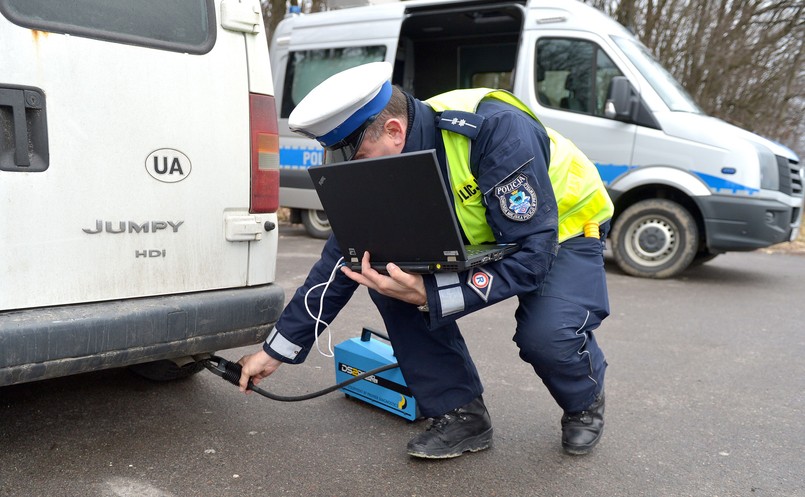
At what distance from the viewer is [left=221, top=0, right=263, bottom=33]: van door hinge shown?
229 cm

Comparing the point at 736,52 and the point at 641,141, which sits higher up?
the point at 736,52

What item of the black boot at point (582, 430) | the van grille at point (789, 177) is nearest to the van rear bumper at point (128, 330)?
the black boot at point (582, 430)

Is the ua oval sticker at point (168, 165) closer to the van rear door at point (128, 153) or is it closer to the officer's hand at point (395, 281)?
the van rear door at point (128, 153)

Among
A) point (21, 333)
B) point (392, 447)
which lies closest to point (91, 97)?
A: point (21, 333)

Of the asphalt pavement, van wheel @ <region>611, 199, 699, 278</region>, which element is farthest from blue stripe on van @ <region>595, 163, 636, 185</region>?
the asphalt pavement

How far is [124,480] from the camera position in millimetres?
2148

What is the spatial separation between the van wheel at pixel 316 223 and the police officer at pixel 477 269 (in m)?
5.74

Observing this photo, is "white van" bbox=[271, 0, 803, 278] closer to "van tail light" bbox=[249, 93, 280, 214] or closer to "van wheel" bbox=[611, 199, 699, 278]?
"van wheel" bbox=[611, 199, 699, 278]

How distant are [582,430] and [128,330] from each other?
5.17 ft

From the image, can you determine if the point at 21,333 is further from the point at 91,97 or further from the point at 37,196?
the point at 91,97

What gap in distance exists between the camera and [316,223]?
8.20 m

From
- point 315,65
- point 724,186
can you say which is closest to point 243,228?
point 724,186

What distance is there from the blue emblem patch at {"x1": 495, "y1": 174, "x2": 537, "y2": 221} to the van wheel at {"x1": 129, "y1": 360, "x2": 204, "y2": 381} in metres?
1.60

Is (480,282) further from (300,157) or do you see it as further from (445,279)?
(300,157)
